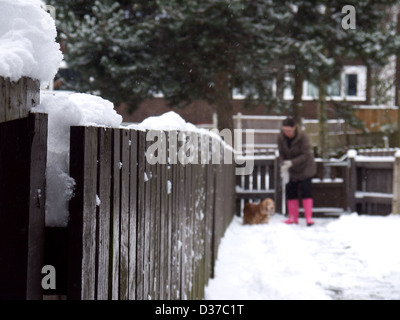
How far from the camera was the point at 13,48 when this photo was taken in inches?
52.6

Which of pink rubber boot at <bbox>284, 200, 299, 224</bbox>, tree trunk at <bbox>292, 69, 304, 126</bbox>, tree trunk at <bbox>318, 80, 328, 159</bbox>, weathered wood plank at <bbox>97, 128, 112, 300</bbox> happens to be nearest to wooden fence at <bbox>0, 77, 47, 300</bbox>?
weathered wood plank at <bbox>97, 128, 112, 300</bbox>

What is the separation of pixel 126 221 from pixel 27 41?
878 millimetres

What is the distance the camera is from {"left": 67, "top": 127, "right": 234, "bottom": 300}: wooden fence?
1560mm

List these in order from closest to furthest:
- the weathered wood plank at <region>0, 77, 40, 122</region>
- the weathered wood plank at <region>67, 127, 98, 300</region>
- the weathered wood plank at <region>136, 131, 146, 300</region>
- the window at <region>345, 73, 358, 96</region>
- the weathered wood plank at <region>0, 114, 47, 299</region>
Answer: the weathered wood plank at <region>0, 77, 40, 122</region>, the weathered wood plank at <region>0, 114, 47, 299</region>, the weathered wood plank at <region>67, 127, 98, 300</region>, the weathered wood plank at <region>136, 131, 146, 300</region>, the window at <region>345, 73, 358, 96</region>

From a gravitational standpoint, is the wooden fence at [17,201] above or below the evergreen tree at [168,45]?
below

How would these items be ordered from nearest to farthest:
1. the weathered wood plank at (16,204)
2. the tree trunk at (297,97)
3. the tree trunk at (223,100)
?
1. the weathered wood plank at (16,204)
2. the tree trunk at (223,100)
3. the tree trunk at (297,97)

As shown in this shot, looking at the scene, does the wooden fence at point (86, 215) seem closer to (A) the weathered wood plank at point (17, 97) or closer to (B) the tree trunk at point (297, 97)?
(A) the weathered wood plank at point (17, 97)

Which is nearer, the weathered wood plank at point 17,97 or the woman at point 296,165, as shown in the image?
the weathered wood plank at point 17,97

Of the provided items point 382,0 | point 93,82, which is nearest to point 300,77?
point 382,0

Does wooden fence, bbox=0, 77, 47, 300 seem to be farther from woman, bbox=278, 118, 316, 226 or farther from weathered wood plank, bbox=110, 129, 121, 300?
woman, bbox=278, 118, 316, 226

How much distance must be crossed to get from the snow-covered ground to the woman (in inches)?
18.5

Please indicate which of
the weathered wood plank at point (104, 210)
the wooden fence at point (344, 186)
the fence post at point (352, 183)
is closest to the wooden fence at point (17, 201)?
the weathered wood plank at point (104, 210)

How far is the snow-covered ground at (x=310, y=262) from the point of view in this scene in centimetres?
528

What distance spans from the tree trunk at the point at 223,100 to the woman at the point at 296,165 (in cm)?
374
